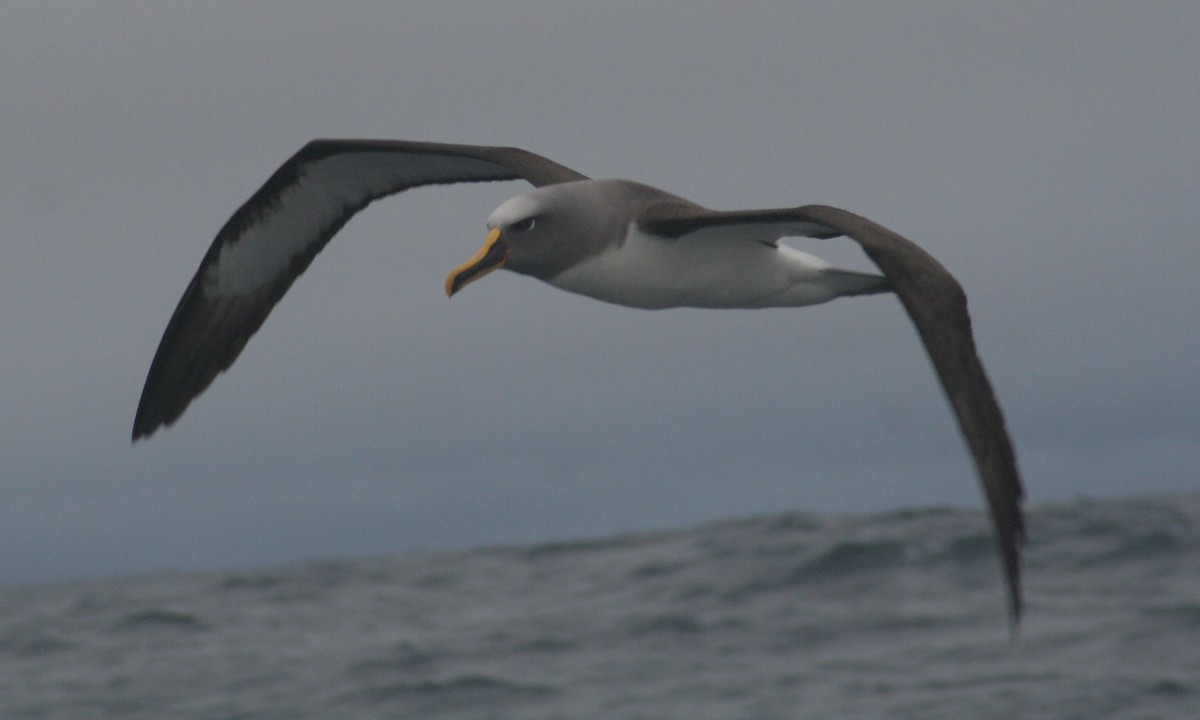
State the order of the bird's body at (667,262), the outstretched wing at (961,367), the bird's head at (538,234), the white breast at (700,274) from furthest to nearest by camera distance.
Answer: the white breast at (700,274)
the bird's body at (667,262)
the bird's head at (538,234)
the outstretched wing at (961,367)

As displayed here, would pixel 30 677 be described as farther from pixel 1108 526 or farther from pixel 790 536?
pixel 1108 526

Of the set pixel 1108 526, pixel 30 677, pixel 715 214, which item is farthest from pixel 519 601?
pixel 715 214

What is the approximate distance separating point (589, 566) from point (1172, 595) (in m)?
11.5

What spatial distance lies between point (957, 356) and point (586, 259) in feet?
8.08

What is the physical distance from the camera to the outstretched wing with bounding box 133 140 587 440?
11680mm

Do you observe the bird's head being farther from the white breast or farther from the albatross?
the white breast

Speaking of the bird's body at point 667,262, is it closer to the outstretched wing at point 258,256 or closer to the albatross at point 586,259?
the albatross at point 586,259

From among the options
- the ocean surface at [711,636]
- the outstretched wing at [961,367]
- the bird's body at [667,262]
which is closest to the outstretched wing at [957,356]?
the outstretched wing at [961,367]

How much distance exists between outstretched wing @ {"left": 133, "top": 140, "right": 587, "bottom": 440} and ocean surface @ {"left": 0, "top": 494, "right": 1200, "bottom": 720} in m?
7.32

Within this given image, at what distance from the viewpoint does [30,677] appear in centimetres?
2164

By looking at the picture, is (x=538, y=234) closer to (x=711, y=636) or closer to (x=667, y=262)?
(x=667, y=262)

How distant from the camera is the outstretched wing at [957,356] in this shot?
6.73 meters

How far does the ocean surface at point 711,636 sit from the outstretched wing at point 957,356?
401 inches

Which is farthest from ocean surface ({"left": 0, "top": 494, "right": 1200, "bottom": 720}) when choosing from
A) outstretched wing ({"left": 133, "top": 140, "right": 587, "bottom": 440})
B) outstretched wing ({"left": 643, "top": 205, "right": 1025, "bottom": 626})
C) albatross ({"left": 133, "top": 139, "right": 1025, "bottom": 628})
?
outstretched wing ({"left": 643, "top": 205, "right": 1025, "bottom": 626})
